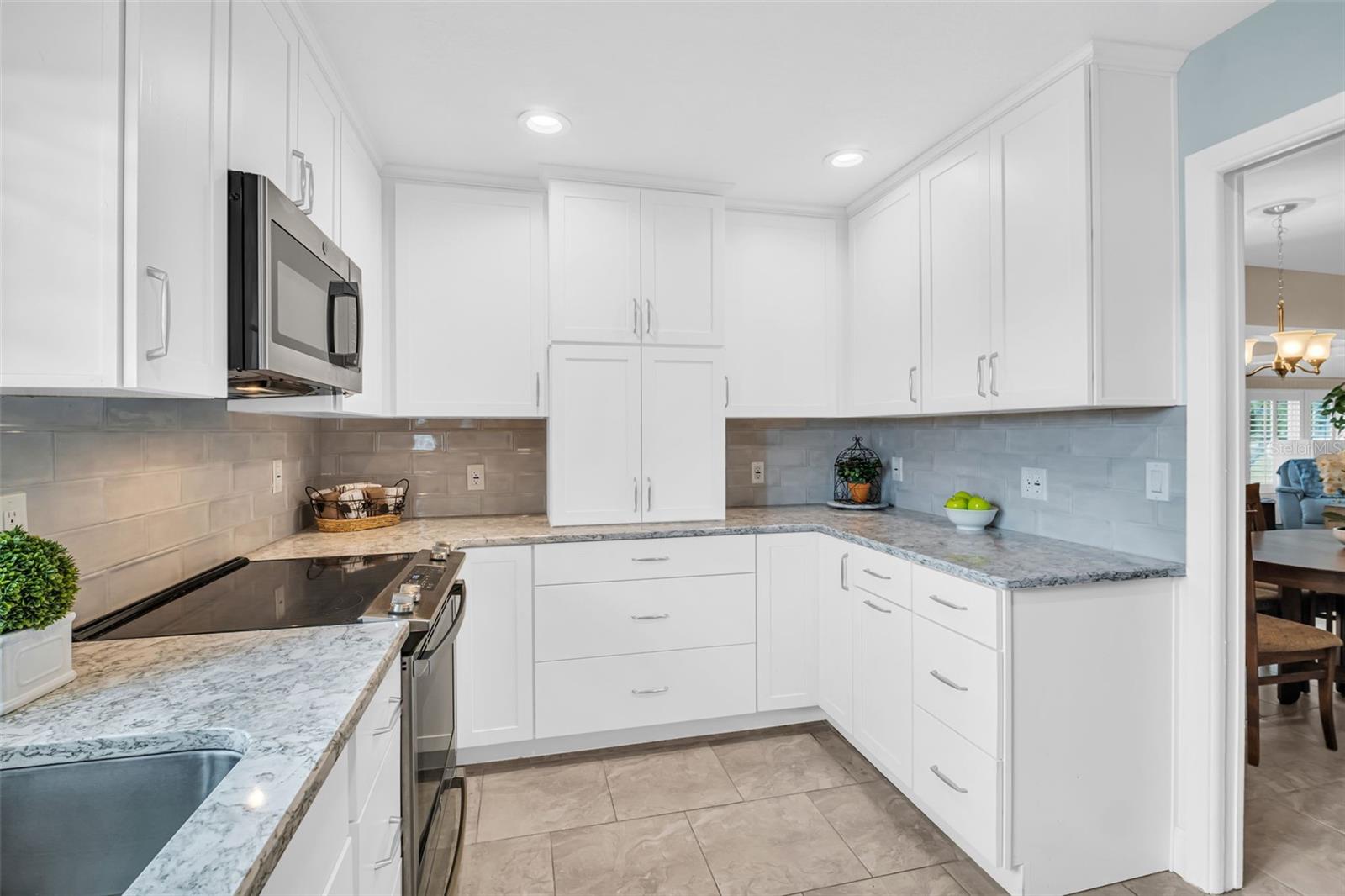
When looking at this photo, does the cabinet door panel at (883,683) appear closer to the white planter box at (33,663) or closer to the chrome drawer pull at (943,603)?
the chrome drawer pull at (943,603)

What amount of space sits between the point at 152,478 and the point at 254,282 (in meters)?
0.69

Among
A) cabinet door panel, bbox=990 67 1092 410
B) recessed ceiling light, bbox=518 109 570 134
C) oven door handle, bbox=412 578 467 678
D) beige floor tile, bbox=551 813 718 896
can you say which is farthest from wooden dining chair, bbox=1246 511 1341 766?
recessed ceiling light, bbox=518 109 570 134

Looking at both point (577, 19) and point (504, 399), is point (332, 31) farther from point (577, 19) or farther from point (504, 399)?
point (504, 399)

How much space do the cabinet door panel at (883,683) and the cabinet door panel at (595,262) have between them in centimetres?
143

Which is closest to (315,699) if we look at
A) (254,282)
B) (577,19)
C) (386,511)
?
(254,282)

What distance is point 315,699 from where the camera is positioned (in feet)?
3.17

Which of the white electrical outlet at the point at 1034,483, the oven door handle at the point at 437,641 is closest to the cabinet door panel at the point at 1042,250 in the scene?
the white electrical outlet at the point at 1034,483

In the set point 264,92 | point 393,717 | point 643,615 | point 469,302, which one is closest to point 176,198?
point 264,92

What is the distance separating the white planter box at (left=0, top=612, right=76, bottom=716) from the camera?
899 millimetres

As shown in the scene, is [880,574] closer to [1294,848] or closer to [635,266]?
[1294,848]

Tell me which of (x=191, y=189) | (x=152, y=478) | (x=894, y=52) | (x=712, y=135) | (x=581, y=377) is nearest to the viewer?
(x=191, y=189)

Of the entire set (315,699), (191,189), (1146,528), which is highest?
(191,189)

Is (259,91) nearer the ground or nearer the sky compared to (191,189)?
nearer the sky

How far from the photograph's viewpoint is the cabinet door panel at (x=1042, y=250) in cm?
181
